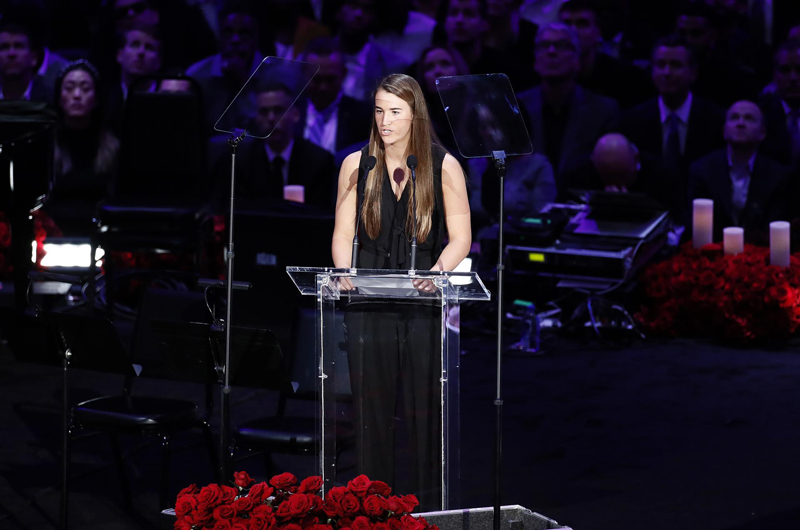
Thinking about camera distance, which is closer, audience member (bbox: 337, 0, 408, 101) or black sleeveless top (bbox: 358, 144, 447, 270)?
black sleeveless top (bbox: 358, 144, 447, 270)

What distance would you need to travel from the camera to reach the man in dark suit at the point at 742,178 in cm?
771

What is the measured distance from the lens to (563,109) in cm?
791

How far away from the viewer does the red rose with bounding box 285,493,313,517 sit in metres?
2.49

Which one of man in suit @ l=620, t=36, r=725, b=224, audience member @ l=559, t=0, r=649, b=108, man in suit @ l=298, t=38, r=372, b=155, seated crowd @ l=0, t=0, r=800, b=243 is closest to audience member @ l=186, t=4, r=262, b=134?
seated crowd @ l=0, t=0, r=800, b=243

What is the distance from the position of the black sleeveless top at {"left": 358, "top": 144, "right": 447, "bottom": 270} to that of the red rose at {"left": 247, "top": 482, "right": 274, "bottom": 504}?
0.87m

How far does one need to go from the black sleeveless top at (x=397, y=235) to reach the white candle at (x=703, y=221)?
4.39 metres

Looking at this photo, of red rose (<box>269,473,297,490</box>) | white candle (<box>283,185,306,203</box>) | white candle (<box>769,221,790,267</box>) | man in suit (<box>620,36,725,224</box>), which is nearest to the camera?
red rose (<box>269,473,297,490</box>)

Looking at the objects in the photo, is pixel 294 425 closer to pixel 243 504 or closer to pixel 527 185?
pixel 243 504

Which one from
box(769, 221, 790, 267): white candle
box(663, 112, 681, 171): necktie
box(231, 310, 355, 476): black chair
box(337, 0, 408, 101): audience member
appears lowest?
box(231, 310, 355, 476): black chair

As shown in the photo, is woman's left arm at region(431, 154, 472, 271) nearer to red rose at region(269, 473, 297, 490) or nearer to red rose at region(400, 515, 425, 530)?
red rose at region(269, 473, 297, 490)

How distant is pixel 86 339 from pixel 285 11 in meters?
5.01

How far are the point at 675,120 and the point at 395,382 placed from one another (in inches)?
206

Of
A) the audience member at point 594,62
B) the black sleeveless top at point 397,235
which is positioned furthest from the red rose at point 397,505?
the audience member at point 594,62

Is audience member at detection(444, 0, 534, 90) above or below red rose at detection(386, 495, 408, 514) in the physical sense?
above
